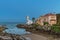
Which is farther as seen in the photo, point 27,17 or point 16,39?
point 27,17

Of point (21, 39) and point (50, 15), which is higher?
point (50, 15)

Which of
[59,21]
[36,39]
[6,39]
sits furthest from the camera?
[59,21]

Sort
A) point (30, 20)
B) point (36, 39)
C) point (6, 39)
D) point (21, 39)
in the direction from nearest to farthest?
point (6, 39)
point (21, 39)
point (36, 39)
point (30, 20)

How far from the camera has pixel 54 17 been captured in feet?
176

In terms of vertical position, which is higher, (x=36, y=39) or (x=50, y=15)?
(x=50, y=15)

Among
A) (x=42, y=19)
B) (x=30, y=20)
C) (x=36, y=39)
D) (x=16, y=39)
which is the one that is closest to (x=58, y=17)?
(x=42, y=19)

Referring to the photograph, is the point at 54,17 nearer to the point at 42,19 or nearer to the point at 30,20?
the point at 42,19

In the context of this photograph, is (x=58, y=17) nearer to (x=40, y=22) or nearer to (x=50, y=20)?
(x=50, y=20)

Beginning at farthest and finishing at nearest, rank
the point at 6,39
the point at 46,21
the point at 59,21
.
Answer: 1. the point at 46,21
2. the point at 59,21
3. the point at 6,39

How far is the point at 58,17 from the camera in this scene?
177 feet

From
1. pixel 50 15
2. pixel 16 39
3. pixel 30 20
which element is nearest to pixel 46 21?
pixel 50 15

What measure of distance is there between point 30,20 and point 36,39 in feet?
148

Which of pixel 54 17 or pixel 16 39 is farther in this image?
pixel 54 17

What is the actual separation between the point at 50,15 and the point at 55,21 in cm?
251
